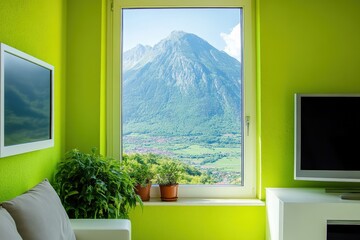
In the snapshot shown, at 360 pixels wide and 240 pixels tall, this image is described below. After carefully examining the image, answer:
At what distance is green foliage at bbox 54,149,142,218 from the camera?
112 inches

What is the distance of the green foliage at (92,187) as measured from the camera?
2.85 m

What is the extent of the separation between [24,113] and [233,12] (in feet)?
6.70

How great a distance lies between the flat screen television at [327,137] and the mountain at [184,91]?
2.06ft

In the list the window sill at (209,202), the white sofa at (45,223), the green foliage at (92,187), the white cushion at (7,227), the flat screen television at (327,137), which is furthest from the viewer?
the window sill at (209,202)

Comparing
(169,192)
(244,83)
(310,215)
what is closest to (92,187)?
(169,192)

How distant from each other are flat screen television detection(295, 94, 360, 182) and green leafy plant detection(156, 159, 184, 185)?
96cm

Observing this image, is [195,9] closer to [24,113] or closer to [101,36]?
[101,36]

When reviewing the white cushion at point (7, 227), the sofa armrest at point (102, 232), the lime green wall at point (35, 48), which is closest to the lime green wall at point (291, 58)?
the sofa armrest at point (102, 232)

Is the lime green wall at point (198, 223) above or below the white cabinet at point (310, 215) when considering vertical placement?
below

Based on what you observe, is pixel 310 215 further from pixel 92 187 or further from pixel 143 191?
pixel 92 187

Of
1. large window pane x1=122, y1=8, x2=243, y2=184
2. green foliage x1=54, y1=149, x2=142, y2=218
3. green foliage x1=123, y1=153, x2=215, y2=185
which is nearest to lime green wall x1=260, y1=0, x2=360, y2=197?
large window pane x1=122, y1=8, x2=243, y2=184

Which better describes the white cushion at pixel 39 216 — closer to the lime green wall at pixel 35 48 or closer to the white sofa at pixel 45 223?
the white sofa at pixel 45 223

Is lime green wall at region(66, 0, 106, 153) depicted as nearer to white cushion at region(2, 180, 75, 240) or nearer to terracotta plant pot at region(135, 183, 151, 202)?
terracotta plant pot at region(135, 183, 151, 202)

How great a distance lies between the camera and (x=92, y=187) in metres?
2.86
